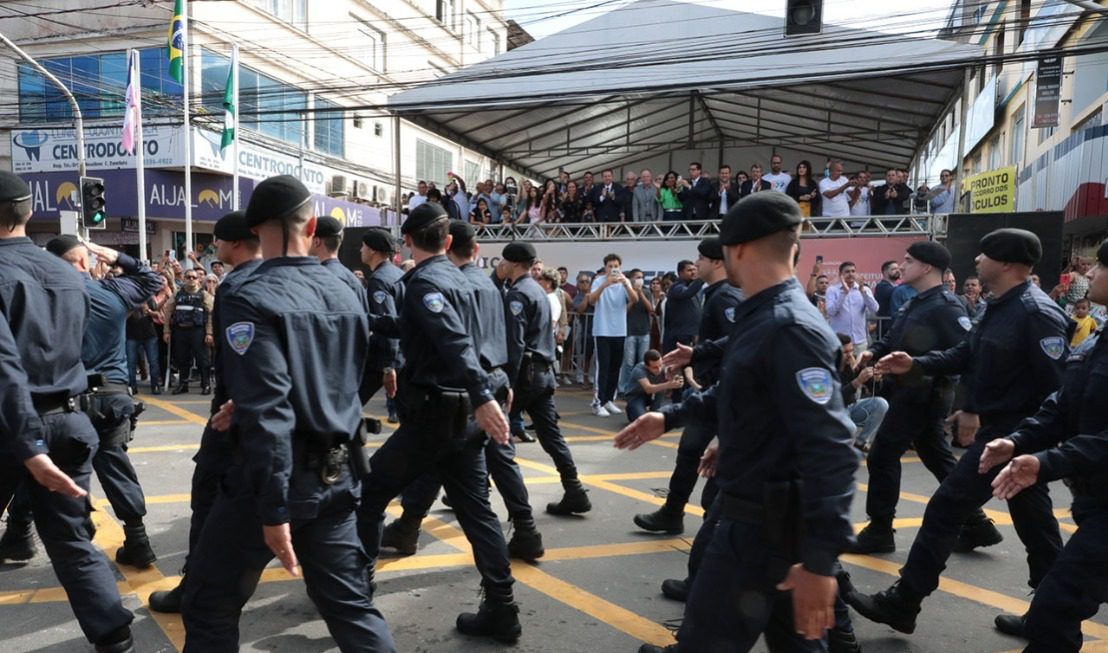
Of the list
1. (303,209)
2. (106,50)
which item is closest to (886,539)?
(303,209)

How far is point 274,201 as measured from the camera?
2.51 m

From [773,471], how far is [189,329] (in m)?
10.5

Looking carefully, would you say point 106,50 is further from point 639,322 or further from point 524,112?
point 639,322

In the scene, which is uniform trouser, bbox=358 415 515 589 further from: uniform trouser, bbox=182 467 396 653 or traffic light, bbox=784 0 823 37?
traffic light, bbox=784 0 823 37

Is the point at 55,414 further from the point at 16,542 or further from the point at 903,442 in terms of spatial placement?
the point at 903,442

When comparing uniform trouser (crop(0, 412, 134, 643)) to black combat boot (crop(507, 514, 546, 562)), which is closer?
uniform trouser (crop(0, 412, 134, 643))

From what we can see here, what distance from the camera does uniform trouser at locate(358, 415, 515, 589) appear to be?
3.41 m

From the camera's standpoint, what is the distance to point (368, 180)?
Result: 30.8 metres

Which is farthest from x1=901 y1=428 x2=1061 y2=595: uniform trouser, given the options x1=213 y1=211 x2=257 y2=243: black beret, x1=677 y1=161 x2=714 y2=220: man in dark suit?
x1=677 y1=161 x2=714 y2=220: man in dark suit

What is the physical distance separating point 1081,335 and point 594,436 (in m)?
5.71

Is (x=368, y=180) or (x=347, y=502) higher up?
(x=368, y=180)

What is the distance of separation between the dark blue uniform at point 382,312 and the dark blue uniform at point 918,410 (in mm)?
3237

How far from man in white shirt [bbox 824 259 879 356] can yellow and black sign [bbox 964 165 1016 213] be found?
9086mm

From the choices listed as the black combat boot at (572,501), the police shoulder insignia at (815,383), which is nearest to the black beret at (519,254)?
the black combat boot at (572,501)
